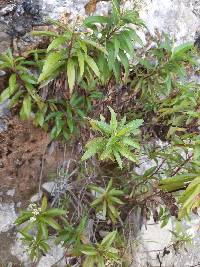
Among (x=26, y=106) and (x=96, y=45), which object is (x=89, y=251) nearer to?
Result: (x=26, y=106)

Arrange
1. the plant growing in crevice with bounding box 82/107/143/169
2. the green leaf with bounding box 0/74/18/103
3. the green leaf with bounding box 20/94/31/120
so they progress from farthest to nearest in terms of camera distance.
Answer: the green leaf with bounding box 20/94/31/120 → the green leaf with bounding box 0/74/18/103 → the plant growing in crevice with bounding box 82/107/143/169

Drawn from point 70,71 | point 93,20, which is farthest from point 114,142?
point 93,20

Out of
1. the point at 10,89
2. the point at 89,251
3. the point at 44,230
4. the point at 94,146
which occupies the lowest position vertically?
the point at 89,251

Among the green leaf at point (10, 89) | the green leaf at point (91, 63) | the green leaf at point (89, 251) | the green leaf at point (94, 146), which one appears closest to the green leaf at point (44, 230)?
the green leaf at point (89, 251)

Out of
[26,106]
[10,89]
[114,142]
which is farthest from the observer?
[26,106]

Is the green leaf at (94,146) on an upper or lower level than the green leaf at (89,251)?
upper

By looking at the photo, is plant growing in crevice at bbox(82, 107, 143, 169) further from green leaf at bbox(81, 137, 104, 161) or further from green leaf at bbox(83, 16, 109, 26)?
green leaf at bbox(83, 16, 109, 26)

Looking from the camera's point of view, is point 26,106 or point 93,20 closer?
point 93,20

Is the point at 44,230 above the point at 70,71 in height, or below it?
below

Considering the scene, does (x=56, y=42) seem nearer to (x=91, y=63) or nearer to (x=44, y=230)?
(x=91, y=63)

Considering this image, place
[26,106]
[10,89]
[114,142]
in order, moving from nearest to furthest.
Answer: [114,142] < [10,89] < [26,106]

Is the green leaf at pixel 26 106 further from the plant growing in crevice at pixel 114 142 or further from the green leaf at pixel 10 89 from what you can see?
the plant growing in crevice at pixel 114 142

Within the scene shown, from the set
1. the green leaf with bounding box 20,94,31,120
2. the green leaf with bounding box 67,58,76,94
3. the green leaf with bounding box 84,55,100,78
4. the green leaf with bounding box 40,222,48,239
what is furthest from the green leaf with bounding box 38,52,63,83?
the green leaf with bounding box 40,222,48,239

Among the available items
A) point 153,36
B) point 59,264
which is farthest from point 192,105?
point 59,264
